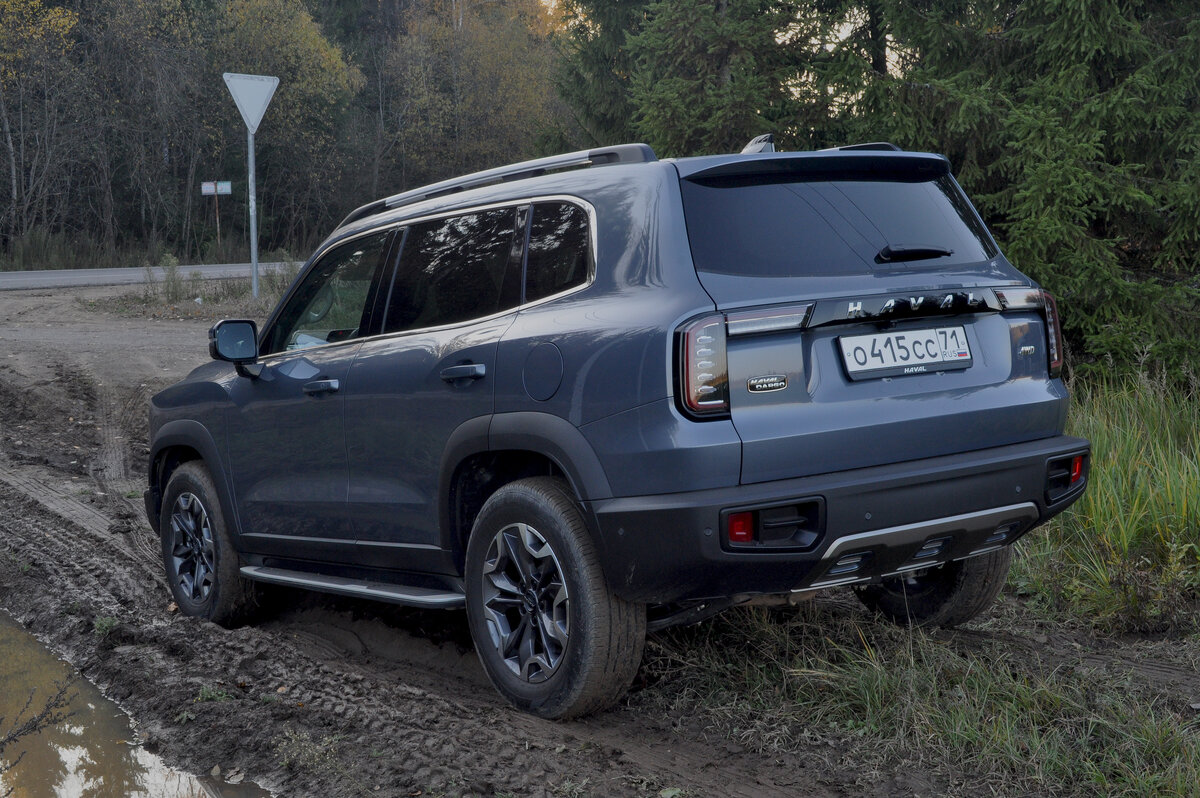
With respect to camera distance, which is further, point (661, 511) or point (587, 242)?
point (587, 242)

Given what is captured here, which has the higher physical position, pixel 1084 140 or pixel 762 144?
pixel 1084 140

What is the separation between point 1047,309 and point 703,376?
1.42m

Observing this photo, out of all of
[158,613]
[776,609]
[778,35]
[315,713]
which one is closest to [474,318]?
[315,713]

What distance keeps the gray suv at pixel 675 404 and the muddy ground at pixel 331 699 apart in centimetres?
24

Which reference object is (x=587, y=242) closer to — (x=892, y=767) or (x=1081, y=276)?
(x=892, y=767)

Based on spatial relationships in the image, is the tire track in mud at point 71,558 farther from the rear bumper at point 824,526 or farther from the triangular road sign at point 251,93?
the triangular road sign at point 251,93

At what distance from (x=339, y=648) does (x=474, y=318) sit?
1.71 m

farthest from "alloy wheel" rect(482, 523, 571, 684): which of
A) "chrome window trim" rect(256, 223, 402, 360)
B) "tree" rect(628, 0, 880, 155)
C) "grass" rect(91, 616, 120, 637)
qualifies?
"tree" rect(628, 0, 880, 155)

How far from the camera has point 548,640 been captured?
3467mm

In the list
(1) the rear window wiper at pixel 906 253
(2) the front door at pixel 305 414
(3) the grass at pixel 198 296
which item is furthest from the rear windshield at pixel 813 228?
(3) the grass at pixel 198 296

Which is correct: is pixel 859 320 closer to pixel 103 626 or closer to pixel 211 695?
pixel 211 695

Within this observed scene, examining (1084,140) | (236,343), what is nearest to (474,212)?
(236,343)

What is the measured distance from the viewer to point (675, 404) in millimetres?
2984

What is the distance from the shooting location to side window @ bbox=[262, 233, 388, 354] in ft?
14.5
